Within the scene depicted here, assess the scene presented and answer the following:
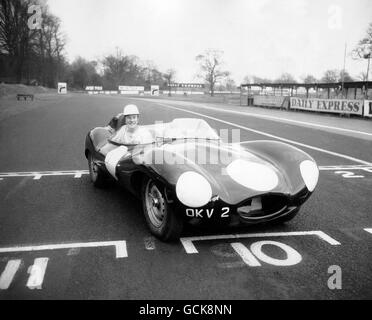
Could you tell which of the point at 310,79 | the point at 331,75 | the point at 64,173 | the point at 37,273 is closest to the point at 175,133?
the point at 37,273

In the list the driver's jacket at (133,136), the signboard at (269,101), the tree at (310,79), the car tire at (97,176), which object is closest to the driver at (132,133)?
the driver's jacket at (133,136)

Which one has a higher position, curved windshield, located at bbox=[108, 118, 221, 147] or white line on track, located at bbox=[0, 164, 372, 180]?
curved windshield, located at bbox=[108, 118, 221, 147]

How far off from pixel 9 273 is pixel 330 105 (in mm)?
23926

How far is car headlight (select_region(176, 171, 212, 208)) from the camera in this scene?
3.25m

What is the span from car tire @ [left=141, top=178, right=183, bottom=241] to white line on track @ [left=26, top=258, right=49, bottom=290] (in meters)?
1.05

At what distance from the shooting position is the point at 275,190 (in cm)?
360

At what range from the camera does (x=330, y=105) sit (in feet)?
79.4

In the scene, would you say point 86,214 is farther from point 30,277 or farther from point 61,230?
point 30,277

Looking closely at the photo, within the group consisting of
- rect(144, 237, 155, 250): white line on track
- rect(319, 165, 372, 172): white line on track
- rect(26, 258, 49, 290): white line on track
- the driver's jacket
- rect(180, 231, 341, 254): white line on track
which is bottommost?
rect(26, 258, 49, 290): white line on track

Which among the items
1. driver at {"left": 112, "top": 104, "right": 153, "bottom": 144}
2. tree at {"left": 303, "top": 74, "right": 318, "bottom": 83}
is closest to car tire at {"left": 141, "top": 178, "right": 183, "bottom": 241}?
driver at {"left": 112, "top": 104, "right": 153, "bottom": 144}

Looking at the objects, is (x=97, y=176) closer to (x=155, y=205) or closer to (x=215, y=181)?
(x=155, y=205)

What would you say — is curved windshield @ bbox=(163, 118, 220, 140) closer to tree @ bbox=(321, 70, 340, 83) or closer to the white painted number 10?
the white painted number 10

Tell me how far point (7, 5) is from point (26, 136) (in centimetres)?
5425
